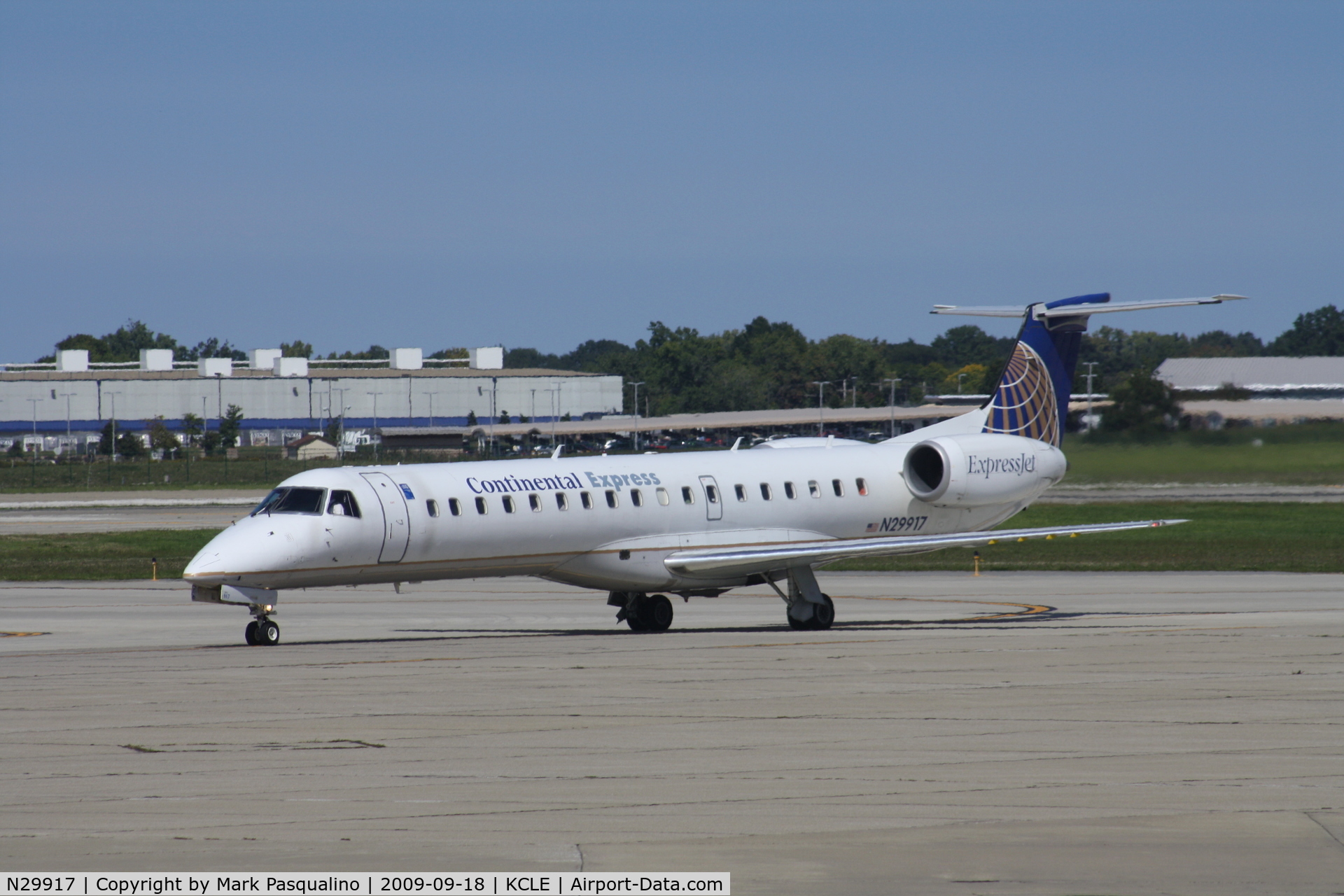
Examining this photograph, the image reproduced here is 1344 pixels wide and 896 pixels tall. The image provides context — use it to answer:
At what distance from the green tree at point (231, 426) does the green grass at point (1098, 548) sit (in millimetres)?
97488

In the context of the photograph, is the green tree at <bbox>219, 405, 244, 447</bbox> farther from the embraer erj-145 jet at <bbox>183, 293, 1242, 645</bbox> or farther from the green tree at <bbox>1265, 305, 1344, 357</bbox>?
the embraer erj-145 jet at <bbox>183, 293, 1242, 645</bbox>

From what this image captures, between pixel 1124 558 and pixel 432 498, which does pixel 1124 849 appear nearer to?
pixel 432 498

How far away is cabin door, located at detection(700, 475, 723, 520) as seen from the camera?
95.1ft

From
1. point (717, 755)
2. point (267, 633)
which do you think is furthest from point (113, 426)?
point (717, 755)

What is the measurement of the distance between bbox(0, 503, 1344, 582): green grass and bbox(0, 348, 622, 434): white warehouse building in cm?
10739

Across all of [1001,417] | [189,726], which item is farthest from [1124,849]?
[1001,417]

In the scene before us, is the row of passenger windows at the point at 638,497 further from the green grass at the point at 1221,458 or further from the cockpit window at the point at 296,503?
the green grass at the point at 1221,458

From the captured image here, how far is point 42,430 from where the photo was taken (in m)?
170

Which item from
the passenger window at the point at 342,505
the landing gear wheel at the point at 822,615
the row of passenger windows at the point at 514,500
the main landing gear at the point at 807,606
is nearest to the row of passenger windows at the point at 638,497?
the row of passenger windows at the point at 514,500

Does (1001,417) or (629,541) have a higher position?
(1001,417)

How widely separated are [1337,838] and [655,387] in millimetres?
177549

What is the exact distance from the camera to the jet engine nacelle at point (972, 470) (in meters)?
31.0

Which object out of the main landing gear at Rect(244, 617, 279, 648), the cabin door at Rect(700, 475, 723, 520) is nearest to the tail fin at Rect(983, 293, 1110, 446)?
the cabin door at Rect(700, 475, 723, 520)

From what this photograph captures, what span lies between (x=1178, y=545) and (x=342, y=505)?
35.5m
